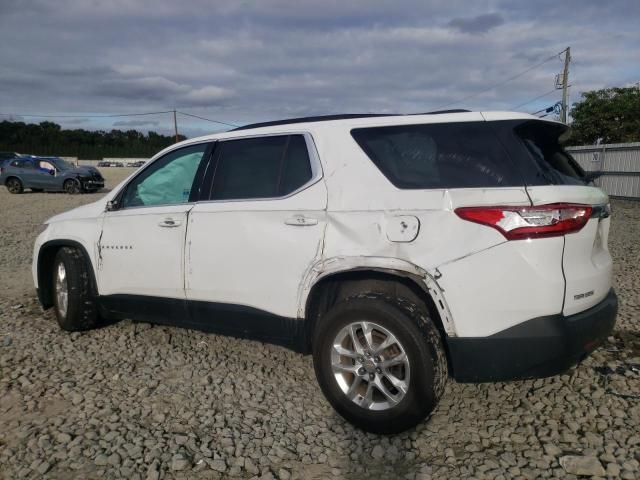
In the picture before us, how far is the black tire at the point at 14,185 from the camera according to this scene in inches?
880

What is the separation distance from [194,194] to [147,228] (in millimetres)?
478

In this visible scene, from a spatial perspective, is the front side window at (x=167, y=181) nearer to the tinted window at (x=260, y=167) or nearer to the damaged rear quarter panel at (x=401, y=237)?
the tinted window at (x=260, y=167)

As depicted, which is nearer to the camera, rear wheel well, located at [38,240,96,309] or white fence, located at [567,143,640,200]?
rear wheel well, located at [38,240,96,309]

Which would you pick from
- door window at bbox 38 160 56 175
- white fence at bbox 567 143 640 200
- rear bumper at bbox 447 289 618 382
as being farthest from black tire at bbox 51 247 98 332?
door window at bbox 38 160 56 175

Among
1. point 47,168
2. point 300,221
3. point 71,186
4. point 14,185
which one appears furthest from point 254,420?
point 14,185

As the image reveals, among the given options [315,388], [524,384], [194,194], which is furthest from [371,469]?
[194,194]

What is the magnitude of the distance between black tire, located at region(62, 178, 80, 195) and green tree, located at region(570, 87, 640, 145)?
95.5ft

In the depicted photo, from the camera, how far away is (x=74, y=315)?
4430 millimetres

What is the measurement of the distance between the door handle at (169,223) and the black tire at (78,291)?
3.29ft

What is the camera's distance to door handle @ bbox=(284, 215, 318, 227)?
10.3ft

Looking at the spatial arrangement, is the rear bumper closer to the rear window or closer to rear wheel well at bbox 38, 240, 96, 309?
the rear window

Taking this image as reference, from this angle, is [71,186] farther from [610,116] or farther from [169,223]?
[610,116]

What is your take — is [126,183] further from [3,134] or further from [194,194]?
[3,134]

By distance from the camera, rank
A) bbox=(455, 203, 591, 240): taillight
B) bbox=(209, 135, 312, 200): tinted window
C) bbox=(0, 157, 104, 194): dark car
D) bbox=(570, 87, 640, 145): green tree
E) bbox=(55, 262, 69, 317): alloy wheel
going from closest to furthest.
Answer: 1. bbox=(455, 203, 591, 240): taillight
2. bbox=(209, 135, 312, 200): tinted window
3. bbox=(55, 262, 69, 317): alloy wheel
4. bbox=(0, 157, 104, 194): dark car
5. bbox=(570, 87, 640, 145): green tree
